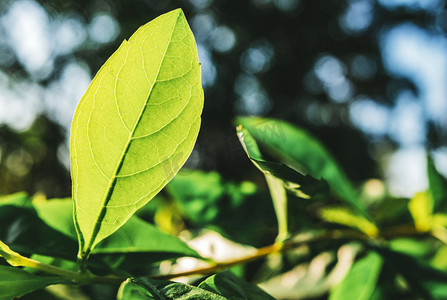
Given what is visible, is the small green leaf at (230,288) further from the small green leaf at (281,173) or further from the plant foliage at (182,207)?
the small green leaf at (281,173)

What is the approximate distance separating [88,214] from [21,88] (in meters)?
10.5

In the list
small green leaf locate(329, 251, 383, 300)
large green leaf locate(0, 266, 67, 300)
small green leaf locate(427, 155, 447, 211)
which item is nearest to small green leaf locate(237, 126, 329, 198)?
large green leaf locate(0, 266, 67, 300)

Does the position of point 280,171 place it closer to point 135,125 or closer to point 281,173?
point 281,173

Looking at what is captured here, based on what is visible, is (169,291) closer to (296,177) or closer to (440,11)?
(296,177)

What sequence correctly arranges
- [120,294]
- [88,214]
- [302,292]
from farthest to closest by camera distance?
[302,292]
[88,214]
[120,294]

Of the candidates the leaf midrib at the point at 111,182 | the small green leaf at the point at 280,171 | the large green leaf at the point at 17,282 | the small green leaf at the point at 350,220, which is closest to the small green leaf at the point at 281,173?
the small green leaf at the point at 280,171

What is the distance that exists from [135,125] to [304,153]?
19.8 inches

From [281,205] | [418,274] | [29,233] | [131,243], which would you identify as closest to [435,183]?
[418,274]

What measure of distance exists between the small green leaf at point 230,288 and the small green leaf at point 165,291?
0.08 feet

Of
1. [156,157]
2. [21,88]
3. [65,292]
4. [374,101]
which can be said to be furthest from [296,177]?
[374,101]

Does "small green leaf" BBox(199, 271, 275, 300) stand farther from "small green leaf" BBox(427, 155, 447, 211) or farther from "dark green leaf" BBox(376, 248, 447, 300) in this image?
"small green leaf" BBox(427, 155, 447, 211)

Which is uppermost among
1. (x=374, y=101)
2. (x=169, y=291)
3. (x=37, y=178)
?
(x=169, y=291)

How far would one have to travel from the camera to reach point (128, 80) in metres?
0.35

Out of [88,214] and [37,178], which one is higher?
[88,214]
